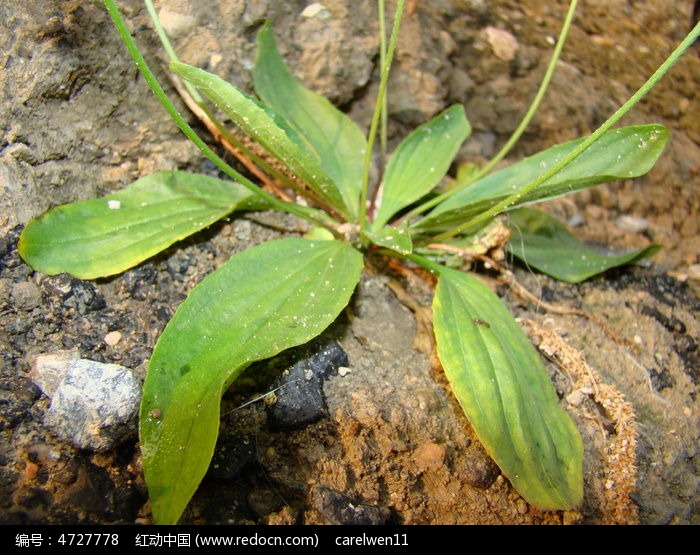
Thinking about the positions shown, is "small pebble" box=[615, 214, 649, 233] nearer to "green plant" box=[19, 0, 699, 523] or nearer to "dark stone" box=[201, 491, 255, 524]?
"green plant" box=[19, 0, 699, 523]

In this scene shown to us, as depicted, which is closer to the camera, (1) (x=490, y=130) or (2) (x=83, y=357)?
(2) (x=83, y=357)

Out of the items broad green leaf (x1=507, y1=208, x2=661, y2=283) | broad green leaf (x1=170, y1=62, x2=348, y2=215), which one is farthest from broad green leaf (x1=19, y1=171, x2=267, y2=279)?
broad green leaf (x1=507, y1=208, x2=661, y2=283)

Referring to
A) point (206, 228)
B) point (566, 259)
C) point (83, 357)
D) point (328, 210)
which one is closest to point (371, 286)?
point (328, 210)

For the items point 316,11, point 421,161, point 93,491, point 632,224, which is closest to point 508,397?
point 421,161

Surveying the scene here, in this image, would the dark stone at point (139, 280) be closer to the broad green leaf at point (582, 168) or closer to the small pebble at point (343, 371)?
the small pebble at point (343, 371)

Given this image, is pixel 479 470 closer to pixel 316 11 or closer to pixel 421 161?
pixel 421 161
